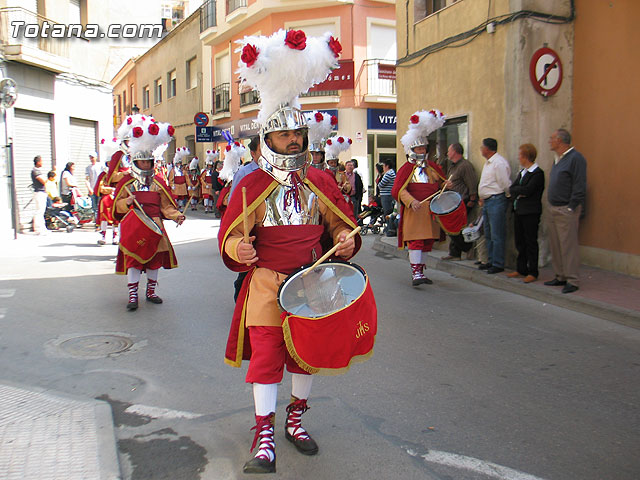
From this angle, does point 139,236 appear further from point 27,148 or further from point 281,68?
point 27,148

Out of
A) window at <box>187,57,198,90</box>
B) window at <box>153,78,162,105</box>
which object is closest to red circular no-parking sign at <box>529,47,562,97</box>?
window at <box>187,57,198,90</box>

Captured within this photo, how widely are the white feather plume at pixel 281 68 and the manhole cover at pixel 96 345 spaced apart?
3077 mm

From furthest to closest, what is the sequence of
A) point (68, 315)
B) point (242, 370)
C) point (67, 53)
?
point (67, 53), point (68, 315), point (242, 370)

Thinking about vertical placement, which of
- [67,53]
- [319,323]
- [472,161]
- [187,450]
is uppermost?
[67,53]

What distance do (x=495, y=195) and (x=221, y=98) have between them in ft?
75.3

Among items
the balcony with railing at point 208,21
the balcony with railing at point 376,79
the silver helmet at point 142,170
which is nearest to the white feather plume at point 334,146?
the silver helmet at point 142,170

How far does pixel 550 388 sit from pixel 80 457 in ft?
11.0

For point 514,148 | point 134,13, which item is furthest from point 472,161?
point 134,13

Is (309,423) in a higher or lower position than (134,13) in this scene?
lower

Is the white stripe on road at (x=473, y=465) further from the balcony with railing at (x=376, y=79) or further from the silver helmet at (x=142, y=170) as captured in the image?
the balcony with railing at (x=376, y=79)

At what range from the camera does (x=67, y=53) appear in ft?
65.1

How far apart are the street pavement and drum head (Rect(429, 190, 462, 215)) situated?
117 cm

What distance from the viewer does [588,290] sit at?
7527 millimetres

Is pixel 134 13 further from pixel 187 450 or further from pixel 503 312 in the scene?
pixel 187 450
